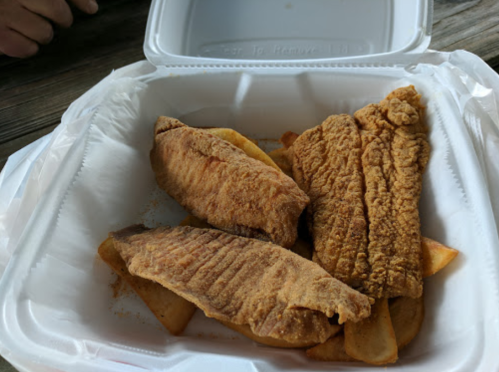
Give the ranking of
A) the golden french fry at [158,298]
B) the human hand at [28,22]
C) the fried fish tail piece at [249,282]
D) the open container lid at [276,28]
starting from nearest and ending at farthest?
1. the fried fish tail piece at [249,282]
2. the golden french fry at [158,298]
3. the open container lid at [276,28]
4. the human hand at [28,22]

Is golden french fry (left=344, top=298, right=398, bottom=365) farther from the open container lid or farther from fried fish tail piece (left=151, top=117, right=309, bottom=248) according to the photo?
the open container lid

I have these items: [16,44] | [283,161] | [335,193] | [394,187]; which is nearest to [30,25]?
[16,44]

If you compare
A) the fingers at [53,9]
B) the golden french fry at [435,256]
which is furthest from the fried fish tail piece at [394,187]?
the fingers at [53,9]

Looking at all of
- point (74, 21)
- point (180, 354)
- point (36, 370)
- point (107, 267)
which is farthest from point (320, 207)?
point (74, 21)

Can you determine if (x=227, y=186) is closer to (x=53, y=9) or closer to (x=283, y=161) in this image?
(x=283, y=161)

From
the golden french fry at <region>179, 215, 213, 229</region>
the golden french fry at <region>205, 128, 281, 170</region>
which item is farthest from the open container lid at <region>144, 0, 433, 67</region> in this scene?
the golden french fry at <region>179, 215, 213, 229</region>

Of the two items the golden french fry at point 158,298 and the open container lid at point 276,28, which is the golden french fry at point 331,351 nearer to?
the golden french fry at point 158,298
